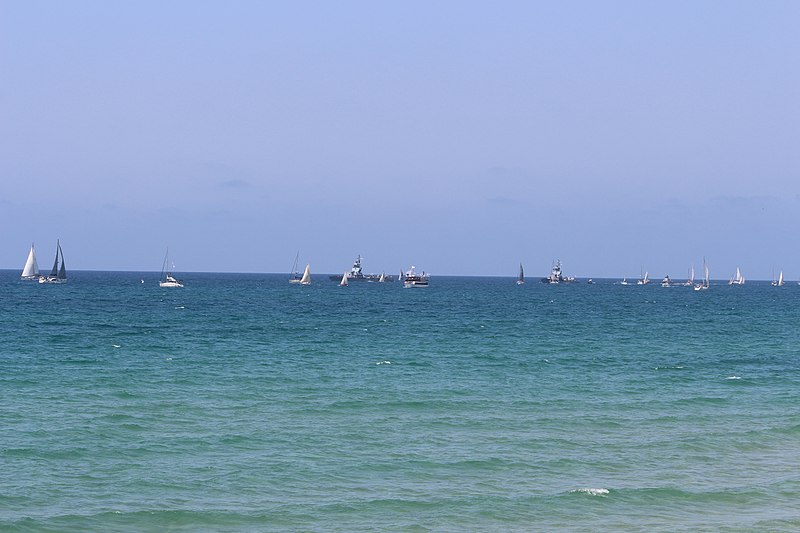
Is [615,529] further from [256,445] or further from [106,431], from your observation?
[106,431]

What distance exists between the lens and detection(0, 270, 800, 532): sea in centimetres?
2206

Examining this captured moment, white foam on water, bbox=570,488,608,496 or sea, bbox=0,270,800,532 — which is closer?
sea, bbox=0,270,800,532

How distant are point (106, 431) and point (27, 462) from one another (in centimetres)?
474

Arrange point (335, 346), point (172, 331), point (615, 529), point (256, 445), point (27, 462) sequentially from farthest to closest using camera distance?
point (172, 331), point (335, 346), point (256, 445), point (27, 462), point (615, 529)

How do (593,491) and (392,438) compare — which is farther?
(392,438)

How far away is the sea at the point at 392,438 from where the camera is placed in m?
22.1

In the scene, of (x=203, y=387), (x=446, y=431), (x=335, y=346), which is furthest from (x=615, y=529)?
(x=335, y=346)

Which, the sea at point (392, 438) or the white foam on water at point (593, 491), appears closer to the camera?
the sea at point (392, 438)

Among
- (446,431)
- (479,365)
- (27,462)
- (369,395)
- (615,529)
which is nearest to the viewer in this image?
(615,529)

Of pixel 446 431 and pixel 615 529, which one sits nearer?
pixel 615 529

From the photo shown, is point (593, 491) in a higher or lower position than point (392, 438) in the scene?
lower

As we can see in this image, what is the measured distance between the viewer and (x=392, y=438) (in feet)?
99.7

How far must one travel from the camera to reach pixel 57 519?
2098 centimetres

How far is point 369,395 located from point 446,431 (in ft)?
28.8
